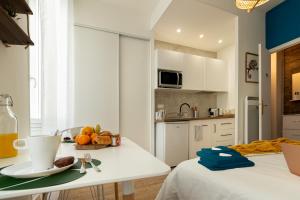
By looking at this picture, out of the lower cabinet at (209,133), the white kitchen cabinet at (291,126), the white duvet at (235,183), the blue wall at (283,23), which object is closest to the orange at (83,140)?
the white duvet at (235,183)

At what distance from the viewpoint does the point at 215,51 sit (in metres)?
4.55

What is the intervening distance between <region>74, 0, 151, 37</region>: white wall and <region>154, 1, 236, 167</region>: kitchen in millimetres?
350

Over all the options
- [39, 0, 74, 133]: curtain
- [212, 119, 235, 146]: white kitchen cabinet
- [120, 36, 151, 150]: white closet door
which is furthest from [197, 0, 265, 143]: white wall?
[39, 0, 74, 133]: curtain

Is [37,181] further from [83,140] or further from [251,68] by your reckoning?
[251,68]

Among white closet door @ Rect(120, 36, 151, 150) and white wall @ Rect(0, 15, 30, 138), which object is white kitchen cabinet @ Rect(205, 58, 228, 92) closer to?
white closet door @ Rect(120, 36, 151, 150)

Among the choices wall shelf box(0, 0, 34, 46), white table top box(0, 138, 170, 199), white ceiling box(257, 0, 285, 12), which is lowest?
white table top box(0, 138, 170, 199)

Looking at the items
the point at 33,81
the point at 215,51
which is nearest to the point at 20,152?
the point at 33,81

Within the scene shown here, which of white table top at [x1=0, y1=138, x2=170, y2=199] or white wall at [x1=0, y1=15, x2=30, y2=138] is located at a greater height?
white wall at [x1=0, y1=15, x2=30, y2=138]

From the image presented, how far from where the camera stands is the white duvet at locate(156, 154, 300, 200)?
0.76 m

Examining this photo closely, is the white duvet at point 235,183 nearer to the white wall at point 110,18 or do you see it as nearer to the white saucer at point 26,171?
the white saucer at point 26,171

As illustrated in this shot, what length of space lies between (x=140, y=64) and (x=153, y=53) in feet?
1.04

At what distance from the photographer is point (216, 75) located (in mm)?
4035

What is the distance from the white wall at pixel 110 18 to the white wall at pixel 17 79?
1.69 metres

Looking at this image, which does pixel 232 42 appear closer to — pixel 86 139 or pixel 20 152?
pixel 86 139
